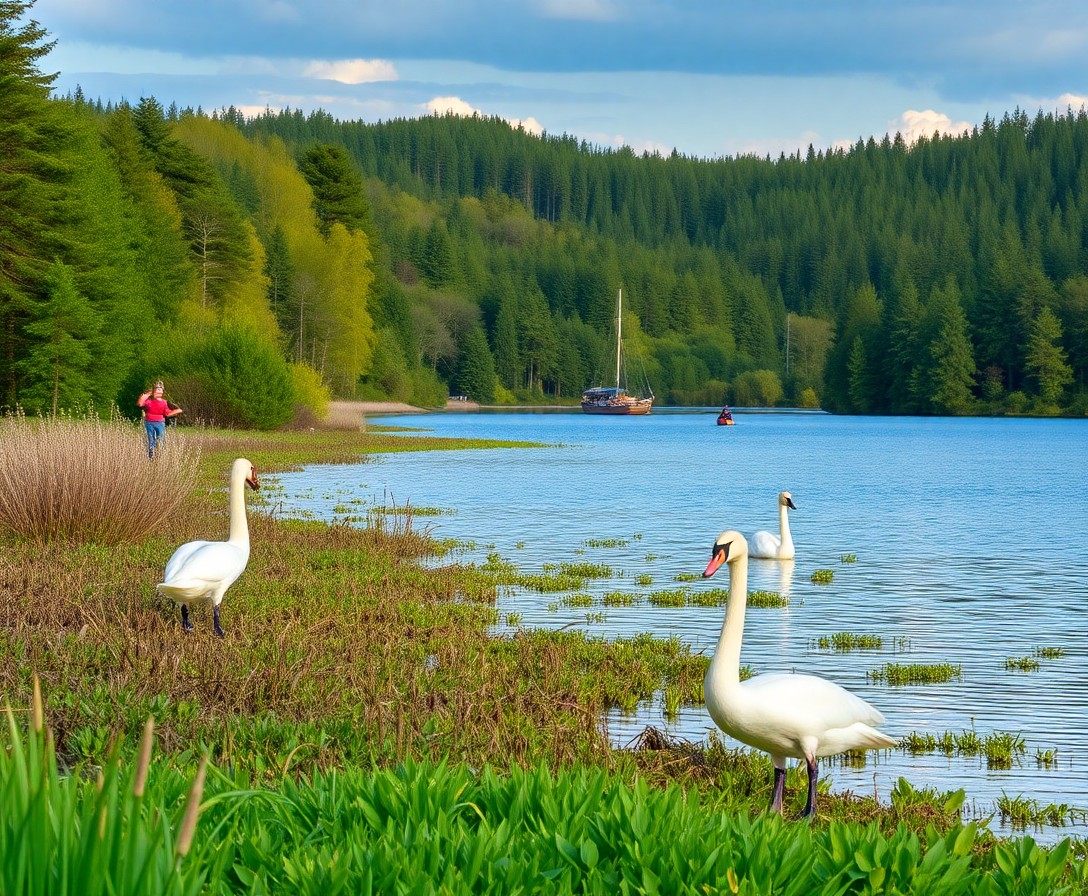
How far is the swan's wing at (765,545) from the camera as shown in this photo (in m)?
Answer: 22.5

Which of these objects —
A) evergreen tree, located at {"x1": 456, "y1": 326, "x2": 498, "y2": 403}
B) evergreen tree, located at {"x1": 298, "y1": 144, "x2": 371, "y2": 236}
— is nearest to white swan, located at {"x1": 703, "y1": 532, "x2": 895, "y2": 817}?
evergreen tree, located at {"x1": 298, "y1": 144, "x2": 371, "y2": 236}

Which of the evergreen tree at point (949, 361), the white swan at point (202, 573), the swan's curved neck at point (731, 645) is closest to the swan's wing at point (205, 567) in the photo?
the white swan at point (202, 573)

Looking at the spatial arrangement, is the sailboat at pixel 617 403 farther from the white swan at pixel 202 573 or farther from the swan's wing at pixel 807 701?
the swan's wing at pixel 807 701

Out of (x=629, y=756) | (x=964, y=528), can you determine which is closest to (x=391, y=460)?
(x=964, y=528)

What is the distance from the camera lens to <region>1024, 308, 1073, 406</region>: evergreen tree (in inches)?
4887

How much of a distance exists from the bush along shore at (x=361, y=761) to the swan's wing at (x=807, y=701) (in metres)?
0.56

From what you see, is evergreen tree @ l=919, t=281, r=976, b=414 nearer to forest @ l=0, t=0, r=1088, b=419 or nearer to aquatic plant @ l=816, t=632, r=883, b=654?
forest @ l=0, t=0, r=1088, b=419

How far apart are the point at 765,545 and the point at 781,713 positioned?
1516cm

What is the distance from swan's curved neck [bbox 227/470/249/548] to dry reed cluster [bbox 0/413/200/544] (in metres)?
5.13

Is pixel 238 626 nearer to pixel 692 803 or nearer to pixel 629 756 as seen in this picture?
pixel 629 756

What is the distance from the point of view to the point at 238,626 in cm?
1211

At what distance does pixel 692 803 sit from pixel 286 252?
87759 mm

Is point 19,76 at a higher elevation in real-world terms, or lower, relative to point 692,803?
higher

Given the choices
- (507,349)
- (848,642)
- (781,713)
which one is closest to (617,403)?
(507,349)
